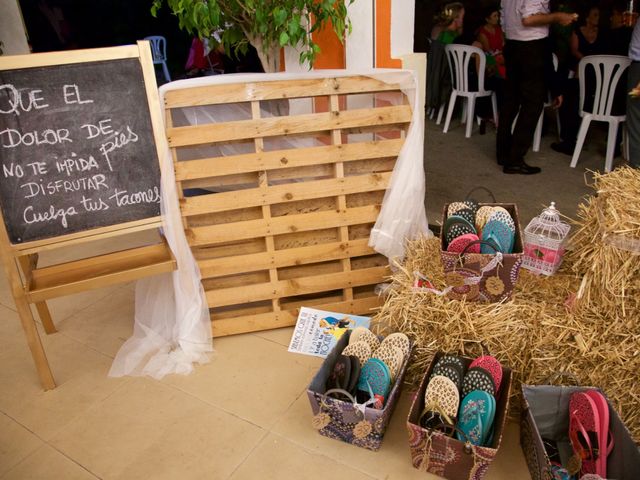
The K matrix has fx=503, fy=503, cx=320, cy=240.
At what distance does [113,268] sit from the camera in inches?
90.4

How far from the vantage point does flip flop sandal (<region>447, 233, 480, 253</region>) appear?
1.99 m

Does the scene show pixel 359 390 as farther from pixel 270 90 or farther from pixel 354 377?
pixel 270 90

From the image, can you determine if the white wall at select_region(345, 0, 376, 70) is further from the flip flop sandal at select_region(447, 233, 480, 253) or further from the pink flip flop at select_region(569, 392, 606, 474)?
the pink flip flop at select_region(569, 392, 606, 474)

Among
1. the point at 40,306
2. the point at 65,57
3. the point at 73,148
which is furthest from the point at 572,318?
the point at 40,306

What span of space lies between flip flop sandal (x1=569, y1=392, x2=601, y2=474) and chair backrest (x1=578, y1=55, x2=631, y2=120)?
10.6 ft

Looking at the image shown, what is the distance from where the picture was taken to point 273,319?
8.69 ft

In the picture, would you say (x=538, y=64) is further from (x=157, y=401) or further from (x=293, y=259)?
(x=157, y=401)

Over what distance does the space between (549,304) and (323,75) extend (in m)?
1.41

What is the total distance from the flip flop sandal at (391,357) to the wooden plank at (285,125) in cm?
105

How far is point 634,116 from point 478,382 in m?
2.97

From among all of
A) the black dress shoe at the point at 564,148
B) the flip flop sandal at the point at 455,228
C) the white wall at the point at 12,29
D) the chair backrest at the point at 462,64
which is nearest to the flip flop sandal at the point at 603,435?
the flip flop sandal at the point at 455,228

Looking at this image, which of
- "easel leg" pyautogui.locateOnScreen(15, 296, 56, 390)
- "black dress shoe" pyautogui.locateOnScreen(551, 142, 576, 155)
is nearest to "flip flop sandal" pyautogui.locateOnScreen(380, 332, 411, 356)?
"easel leg" pyautogui.locateOnScreen(15, 296, 56, 390)

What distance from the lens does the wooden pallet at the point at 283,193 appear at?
7.57 ft

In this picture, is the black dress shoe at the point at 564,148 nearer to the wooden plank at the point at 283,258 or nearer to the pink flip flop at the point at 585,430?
the wooden plank at the point at 283,258
